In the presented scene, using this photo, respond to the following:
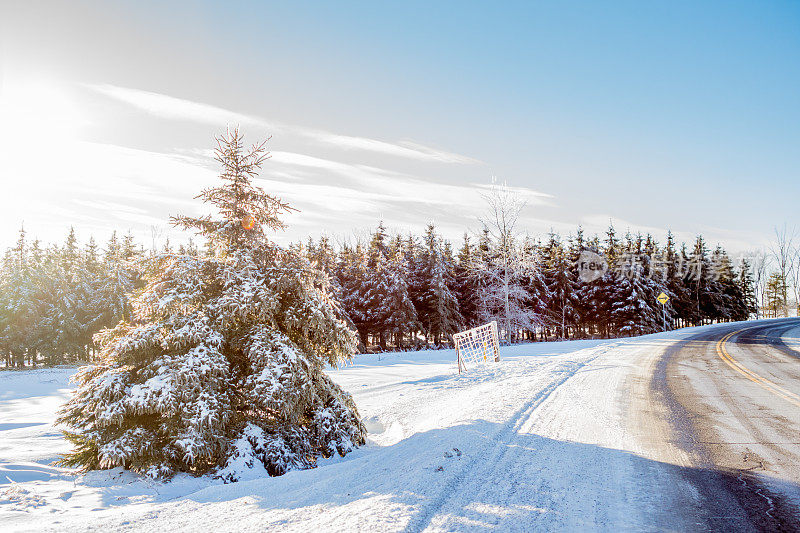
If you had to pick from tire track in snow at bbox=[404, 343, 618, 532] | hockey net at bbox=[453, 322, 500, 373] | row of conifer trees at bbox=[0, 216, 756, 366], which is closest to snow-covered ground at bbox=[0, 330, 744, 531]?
tire track in snow at bbox=[404, 343, 618, 532]

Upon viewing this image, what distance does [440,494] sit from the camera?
4492mm

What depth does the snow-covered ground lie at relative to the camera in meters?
4.11

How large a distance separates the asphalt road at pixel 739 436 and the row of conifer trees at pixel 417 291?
19027 millimetres

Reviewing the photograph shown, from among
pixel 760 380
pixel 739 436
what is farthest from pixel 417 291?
pixel 739 436

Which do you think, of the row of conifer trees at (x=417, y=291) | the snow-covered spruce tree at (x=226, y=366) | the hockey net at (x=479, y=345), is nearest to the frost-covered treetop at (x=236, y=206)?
the snow-covered spruce tree at (x=226, y=366)

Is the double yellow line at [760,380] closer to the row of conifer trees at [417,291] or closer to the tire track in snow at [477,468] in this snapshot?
the tire track in snow at [477,468]

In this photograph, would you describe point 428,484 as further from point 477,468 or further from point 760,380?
point 760,380

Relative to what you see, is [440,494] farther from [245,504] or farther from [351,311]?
[351,311]

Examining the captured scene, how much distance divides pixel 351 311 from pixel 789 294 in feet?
260

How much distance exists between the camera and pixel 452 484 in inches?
187

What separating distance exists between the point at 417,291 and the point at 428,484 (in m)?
37.5

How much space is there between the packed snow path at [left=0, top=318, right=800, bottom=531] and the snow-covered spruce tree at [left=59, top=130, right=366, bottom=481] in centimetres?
48

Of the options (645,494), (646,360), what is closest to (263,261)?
(645,494)

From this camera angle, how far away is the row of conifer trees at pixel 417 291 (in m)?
36.4
